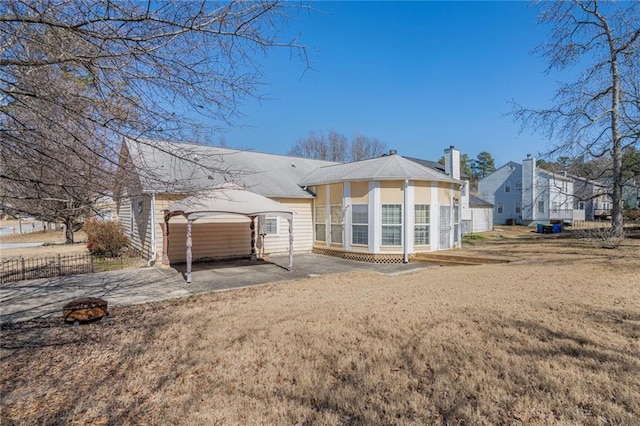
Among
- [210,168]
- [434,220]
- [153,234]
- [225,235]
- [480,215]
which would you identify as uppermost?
[210,168]

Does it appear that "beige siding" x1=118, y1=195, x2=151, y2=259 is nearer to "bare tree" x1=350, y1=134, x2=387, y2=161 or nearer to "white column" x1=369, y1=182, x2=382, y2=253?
"white column" x1=369, y1=182, x2=382, y2=253

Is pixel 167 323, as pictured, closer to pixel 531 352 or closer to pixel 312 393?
pixel 312 393

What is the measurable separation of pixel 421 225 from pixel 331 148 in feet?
97.6

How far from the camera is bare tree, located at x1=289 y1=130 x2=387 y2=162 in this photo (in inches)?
1629

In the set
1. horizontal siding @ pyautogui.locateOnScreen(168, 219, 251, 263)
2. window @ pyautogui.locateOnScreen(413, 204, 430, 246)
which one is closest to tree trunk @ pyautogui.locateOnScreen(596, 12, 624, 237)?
window @ pyautogui.locateOnScreen(413, 204, 430, 246)

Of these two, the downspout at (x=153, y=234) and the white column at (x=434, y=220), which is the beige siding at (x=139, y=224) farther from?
the white column at (x=434, y=220)

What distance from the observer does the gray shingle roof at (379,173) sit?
12953 millimetres

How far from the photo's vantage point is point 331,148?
41562mm

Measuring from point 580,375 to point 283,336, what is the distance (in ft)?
11.7

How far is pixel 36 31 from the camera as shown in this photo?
2.82 meters

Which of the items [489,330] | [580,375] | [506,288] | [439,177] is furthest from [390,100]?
[580,375]

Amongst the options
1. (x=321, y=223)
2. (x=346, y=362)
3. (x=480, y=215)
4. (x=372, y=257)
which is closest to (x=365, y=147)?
(x=480, y=215)

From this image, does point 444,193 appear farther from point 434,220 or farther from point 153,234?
point 153,234

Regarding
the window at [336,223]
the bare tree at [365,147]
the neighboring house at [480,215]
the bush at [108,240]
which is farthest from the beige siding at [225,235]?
the bare tree at [365,147]
